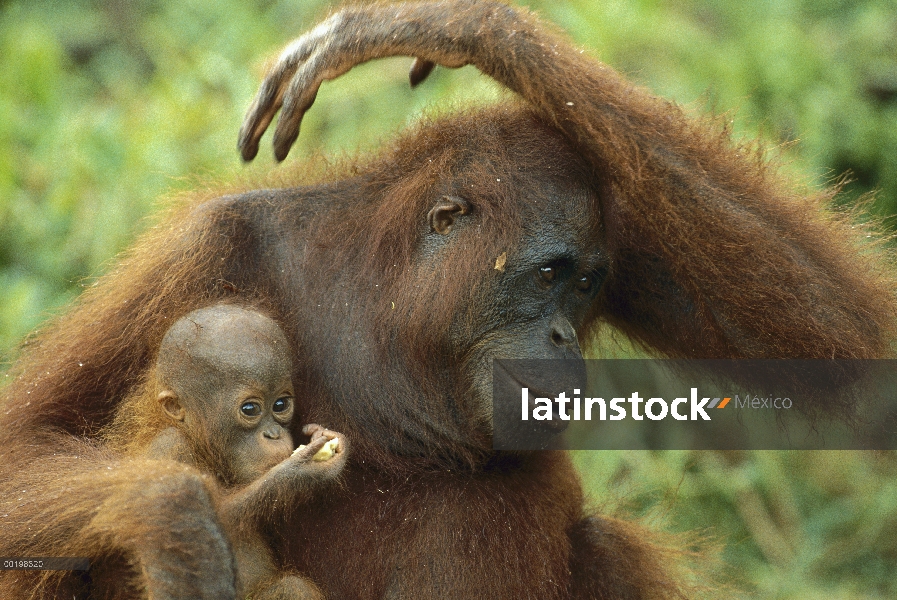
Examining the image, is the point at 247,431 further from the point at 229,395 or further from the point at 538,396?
the point at 538,396

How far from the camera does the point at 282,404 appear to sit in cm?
333

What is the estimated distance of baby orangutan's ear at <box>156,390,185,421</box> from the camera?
3.27 metres

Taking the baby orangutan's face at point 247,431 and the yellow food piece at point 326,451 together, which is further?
the baby orangutan's face at point 247,431

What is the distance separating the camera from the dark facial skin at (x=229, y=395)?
321 centimetres

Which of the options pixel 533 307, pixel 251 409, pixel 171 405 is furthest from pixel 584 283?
pixel 171 405

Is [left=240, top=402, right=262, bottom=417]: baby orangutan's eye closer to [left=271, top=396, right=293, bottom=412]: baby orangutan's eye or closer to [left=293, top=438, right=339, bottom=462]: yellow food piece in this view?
[left=271, top=396, right=293, bottom=412]: baby orangutan's eye

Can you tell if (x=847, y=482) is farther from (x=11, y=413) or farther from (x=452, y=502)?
(x=11, y=413)

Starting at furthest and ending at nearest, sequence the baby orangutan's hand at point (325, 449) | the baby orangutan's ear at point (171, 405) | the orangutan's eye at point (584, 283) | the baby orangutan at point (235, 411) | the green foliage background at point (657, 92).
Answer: the green foliage background at point (657, 92), the orangutan's eye at point (584, 283), the baby orangutan's ear at point (171, 405), the baby orangutan at point (235, 411), the baby orangutan's hand at point (325, 449)

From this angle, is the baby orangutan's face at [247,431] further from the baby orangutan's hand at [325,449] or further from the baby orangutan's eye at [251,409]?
the baby orangutan's hand at [325,449]

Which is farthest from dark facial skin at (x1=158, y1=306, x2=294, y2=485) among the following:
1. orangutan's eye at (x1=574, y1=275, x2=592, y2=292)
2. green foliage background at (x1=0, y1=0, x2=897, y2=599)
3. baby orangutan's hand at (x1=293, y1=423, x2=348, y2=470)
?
green foliage background at (x1=0, y1=0, x2=897, y2=599)

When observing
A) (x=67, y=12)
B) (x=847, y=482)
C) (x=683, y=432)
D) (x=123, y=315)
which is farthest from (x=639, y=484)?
(x=67, y=12)

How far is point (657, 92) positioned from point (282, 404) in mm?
4148

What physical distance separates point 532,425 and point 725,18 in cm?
528

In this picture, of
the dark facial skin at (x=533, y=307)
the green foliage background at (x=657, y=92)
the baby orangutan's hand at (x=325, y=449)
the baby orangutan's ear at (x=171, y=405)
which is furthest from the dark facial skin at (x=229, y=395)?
the green foliage background at (x=657, y=92)
